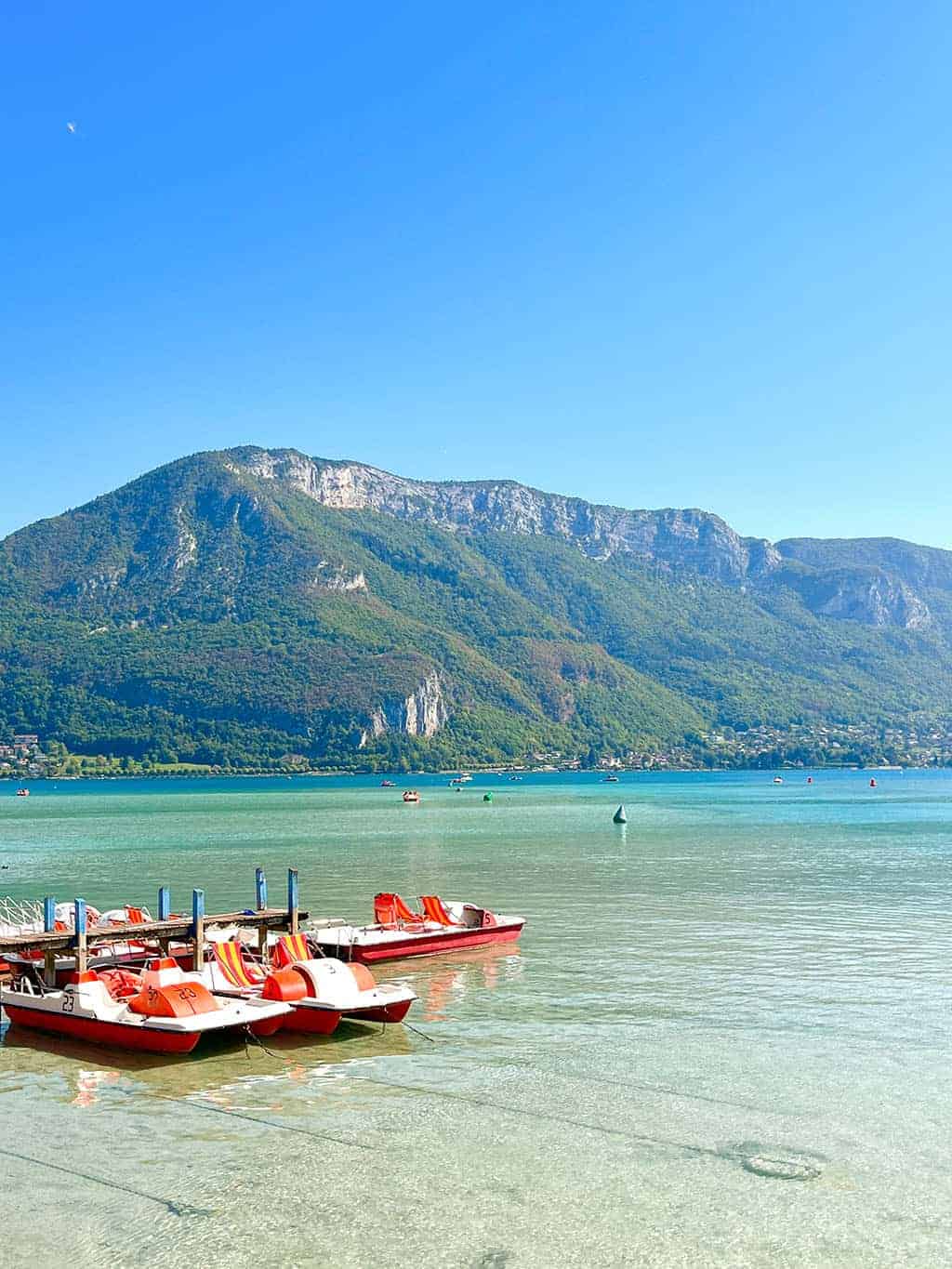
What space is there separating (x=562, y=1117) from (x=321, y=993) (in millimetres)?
7175

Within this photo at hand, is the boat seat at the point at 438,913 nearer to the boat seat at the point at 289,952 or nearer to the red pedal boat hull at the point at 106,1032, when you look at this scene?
the boat seat at the point at 289,952

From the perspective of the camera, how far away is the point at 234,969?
25.7 metres

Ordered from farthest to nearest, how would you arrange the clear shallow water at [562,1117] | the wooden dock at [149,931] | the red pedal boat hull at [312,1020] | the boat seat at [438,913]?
1. the boat seat at [438,913]
2. the wooden dock at [149,931]
3. the red pedal boat hull at [312,1020]
4. the clear shallow water at [562,1117]

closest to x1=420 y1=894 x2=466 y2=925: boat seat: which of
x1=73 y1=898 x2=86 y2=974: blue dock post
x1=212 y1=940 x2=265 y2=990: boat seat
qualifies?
x1=212 y1=940 x2=265 y2=990: boat seat

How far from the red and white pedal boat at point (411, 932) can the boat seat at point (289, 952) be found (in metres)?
4.10

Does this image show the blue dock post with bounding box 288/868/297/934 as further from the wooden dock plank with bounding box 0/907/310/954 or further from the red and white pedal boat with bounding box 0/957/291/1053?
the red and white pedal boat with bounding box 0/957/291/1053

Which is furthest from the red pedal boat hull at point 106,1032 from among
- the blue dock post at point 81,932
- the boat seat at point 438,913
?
the boat seat at point 438,913

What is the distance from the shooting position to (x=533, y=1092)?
63.2 feet

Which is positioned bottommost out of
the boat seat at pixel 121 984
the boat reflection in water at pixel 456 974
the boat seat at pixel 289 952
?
the boat reflection in water at pixel 456 974

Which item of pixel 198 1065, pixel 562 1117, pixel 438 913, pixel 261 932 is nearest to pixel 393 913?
pixel 438 913

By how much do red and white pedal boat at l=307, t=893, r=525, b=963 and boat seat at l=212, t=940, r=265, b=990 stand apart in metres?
5.90

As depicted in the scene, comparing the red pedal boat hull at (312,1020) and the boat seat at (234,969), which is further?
the boat seat at (234,969)

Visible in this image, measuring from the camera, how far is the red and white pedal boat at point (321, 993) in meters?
23.4

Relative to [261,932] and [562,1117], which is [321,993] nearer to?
[562,1117]
